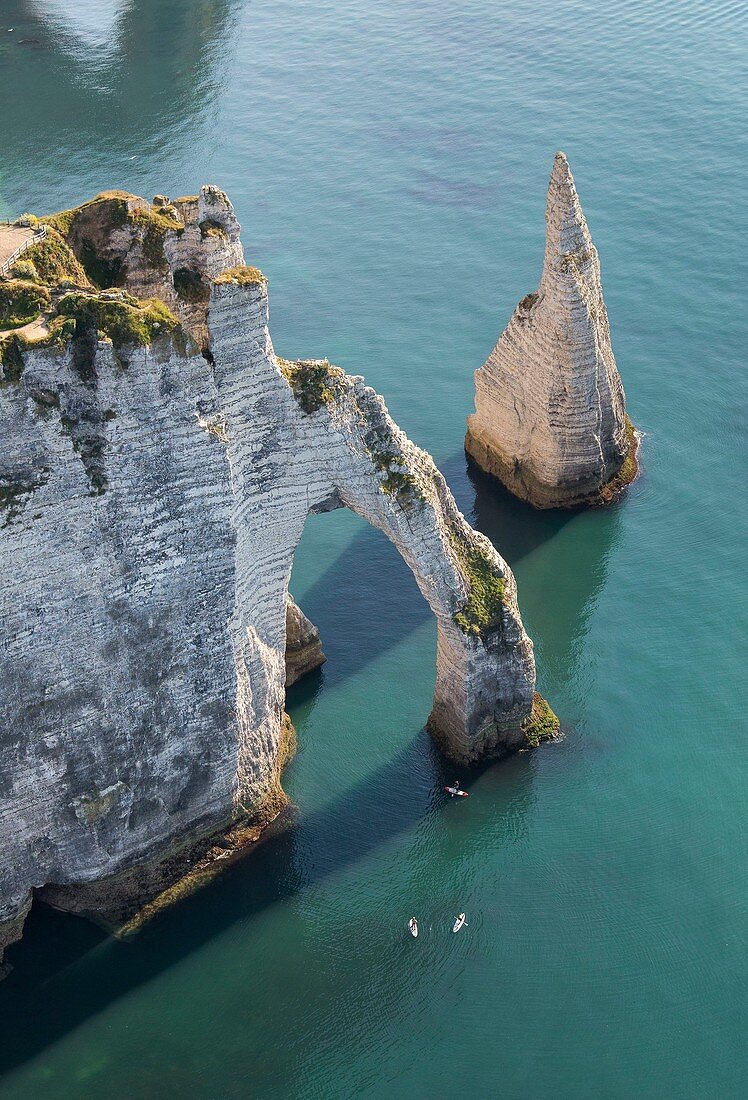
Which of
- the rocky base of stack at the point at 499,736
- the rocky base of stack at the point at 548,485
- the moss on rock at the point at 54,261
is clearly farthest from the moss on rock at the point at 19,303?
the rocky base of stack at the point at 548,485

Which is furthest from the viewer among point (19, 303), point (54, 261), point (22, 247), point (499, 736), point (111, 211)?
point (499, 736)

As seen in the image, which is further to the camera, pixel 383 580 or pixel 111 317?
pixel 383 580

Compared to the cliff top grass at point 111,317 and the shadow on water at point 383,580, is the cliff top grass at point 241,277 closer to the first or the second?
the cliff top grass at point 111,317

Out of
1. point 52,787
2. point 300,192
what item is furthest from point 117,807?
point 300,192

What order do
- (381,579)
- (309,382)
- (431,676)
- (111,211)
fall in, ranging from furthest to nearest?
(381,579)
(431,676)
(309,382)
(111,211)

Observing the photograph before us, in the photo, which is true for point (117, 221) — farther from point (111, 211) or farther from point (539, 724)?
point (539, 724)

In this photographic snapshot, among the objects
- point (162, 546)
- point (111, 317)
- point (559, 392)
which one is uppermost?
point (111, 317)

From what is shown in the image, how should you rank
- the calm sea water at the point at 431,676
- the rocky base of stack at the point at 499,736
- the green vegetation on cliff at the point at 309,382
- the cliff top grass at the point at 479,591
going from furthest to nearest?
1. the rocky base of stack at the point at 499,736
2. the cliff top grass at the point at 479,591
3. the calm sea water at the point at 431,676
4. the green vegetation on cliff at the point at 309,382

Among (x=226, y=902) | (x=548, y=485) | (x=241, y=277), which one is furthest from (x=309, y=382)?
(x=548, y=485)
